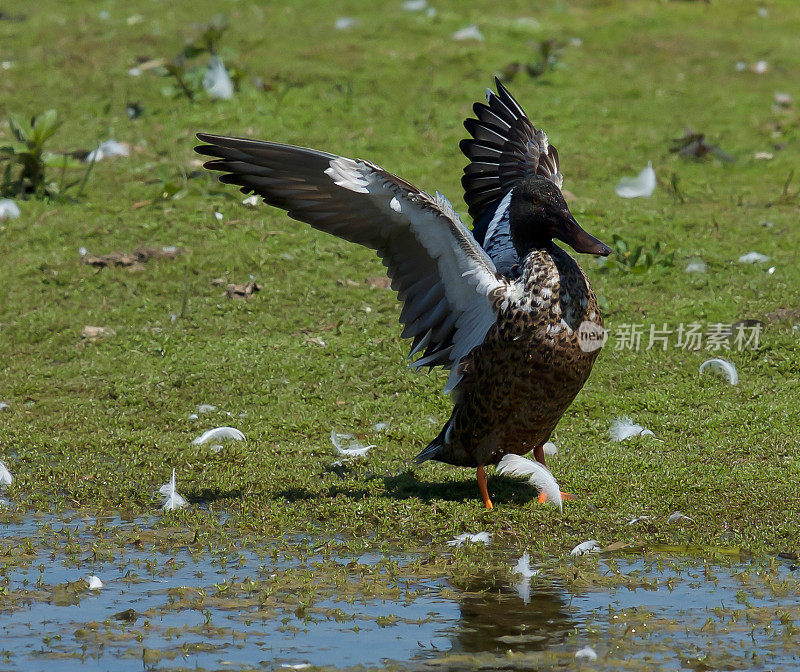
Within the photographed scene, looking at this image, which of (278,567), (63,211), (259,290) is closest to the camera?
(278,567)

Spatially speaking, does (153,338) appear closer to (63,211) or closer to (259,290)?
(259,290)

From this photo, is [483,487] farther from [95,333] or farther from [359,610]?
[95,333]

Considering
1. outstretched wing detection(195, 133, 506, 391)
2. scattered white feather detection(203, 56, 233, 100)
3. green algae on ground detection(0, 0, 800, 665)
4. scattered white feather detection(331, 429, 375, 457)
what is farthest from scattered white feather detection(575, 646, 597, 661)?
scattered white feather detection(203, 56, 233, 100)

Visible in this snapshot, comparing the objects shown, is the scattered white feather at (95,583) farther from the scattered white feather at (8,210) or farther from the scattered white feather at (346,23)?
the scattered white feather at (346,23)

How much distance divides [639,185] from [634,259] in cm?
182

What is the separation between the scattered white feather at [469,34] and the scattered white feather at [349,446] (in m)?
8.13

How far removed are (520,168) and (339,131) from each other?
16.0 feet

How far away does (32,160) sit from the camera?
30.9ft

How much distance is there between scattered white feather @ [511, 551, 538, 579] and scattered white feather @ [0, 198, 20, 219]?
20.5ft

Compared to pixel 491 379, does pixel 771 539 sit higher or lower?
lower

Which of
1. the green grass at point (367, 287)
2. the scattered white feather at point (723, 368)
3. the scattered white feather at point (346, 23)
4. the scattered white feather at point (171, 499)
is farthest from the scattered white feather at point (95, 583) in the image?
the scattered white feather at point (346, 23)

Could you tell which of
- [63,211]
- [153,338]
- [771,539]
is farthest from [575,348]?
[63,211]

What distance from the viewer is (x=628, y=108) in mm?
11953

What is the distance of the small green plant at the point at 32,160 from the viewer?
920 centimetres
